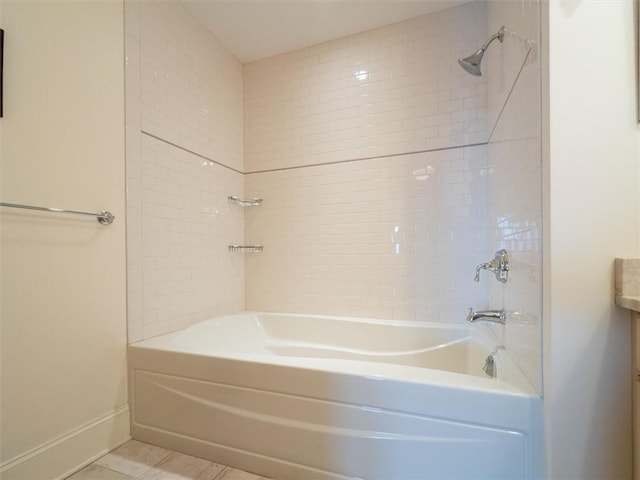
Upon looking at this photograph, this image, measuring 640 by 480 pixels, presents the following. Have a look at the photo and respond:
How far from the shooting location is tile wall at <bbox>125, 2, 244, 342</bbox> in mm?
1696

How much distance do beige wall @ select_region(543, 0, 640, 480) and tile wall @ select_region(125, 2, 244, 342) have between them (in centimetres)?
192

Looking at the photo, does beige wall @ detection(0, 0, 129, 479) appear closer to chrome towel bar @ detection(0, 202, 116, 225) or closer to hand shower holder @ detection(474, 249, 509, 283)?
chrome towel bar @ detection(0, 202, 116, 225)

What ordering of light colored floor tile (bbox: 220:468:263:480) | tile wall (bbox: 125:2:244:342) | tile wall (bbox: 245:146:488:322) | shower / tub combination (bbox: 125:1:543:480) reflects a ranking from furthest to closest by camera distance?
tile wall (bbox: 245:146:488:322)
tile wall (bbox: 125:2:244:342)
light colored floor tile (bbox: 220:468:263:480)
shower / tub combination (bbox: 125:1:543:480)

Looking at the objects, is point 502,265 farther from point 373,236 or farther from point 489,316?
point 373,236

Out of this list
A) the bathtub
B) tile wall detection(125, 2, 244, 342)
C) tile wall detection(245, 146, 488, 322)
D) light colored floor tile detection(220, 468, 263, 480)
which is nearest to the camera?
the bathtub

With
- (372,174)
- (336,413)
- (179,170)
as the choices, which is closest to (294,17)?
(372,174)

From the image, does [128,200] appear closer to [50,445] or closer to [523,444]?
[50,445]

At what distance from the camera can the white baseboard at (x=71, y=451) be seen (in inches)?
46.4

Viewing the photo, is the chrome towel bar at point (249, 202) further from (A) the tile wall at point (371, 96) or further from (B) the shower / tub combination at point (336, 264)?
(A) the tile wall at point (371, 96)

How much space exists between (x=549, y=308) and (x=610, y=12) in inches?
34.7

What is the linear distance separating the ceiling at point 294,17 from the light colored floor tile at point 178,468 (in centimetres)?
271

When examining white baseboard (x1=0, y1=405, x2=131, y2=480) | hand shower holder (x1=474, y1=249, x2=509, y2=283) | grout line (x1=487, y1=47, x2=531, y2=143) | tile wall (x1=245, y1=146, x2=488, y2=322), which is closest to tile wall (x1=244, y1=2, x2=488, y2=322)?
tile wall (x1=245, y1=146, x2=488, y2=322)

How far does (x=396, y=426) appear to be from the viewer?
3.62ft

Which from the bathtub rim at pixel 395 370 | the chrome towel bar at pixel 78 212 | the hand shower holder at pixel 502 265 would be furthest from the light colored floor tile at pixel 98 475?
the hand shower holder at pixel 502 265
